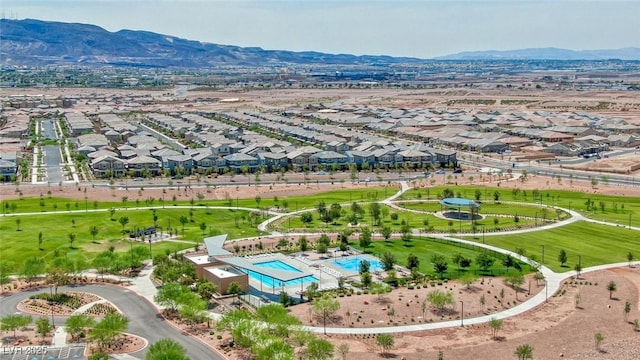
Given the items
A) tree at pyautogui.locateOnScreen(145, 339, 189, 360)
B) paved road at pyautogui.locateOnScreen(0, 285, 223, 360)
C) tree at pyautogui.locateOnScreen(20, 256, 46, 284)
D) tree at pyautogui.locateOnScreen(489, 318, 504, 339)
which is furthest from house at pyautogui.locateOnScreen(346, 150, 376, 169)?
tree at pyautogui.locateOnScreen(145, 339, 189, 360)

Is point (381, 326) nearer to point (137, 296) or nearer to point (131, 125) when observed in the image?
point (137, 296)

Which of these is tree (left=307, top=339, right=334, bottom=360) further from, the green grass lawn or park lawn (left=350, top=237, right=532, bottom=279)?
the green grass lawn

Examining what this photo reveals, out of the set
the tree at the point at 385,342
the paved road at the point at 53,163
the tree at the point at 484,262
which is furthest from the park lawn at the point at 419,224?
the paved road at the point at 53,163

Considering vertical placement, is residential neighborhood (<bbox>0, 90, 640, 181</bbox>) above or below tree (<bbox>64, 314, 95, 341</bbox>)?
above

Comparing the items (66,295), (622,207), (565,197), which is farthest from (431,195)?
(66,295)

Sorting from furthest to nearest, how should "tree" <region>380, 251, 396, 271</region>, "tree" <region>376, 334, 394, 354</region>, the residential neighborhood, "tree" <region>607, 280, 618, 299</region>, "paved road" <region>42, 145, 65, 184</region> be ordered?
the residential neighborhood, "paved road" <region>42, 145, 65, 184</region>, "tree" <region>380, 251, 396, 271</region>, "tree" <region>607, 280, 618, 299</region>, "tree" <region>376, 334, 394, 354</region>

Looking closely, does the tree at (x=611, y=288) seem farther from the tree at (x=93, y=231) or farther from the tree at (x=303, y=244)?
the tree at (x=93, y=231)

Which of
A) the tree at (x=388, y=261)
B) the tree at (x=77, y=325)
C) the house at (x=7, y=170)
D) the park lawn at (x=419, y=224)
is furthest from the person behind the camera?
the house at (x=7, y=170)
